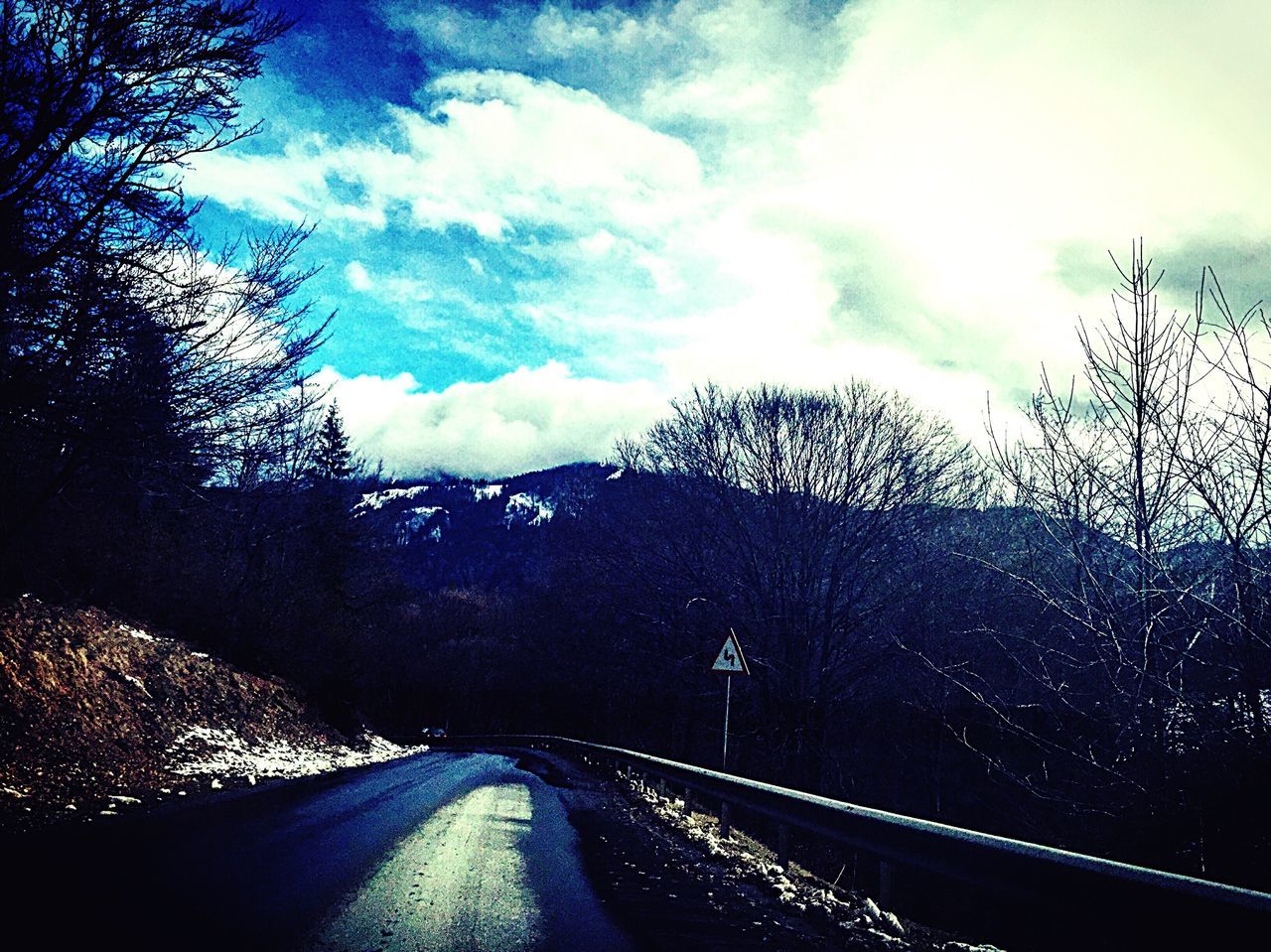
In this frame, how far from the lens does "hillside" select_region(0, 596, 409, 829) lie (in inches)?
354

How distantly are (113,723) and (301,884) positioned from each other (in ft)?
32.1

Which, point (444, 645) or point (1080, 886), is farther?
point (444, 645)

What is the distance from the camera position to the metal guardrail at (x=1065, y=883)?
2.72 metres

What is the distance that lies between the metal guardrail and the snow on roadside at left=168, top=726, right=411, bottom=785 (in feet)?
34.3

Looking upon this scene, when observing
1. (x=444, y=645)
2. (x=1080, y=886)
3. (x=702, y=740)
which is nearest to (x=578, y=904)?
(x=1080, y=886)

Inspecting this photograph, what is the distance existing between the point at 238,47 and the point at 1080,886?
29.7 ft

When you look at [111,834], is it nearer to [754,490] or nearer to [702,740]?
[754,490]

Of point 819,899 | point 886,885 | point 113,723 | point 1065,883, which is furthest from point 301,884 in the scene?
point 113,723

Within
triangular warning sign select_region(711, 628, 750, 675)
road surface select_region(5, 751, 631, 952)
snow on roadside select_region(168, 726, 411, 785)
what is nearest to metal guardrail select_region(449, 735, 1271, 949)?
road surface select_region(5, 751, 631, 952)

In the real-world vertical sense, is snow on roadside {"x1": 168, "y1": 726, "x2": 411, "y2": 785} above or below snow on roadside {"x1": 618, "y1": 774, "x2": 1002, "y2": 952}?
below

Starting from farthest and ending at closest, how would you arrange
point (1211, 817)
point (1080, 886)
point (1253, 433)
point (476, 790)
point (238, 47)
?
1. point (476, 790)
2. point (238, 47)
3. point (1211, 817)
4. point (1253, 433)
5. point (1080, 886)

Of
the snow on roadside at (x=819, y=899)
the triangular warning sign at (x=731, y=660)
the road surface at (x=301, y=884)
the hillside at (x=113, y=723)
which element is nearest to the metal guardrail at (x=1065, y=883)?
the snow on roadside at (x=819, y=899)

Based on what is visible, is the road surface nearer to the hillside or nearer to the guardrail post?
the hillside

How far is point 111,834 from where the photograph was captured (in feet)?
20.5
